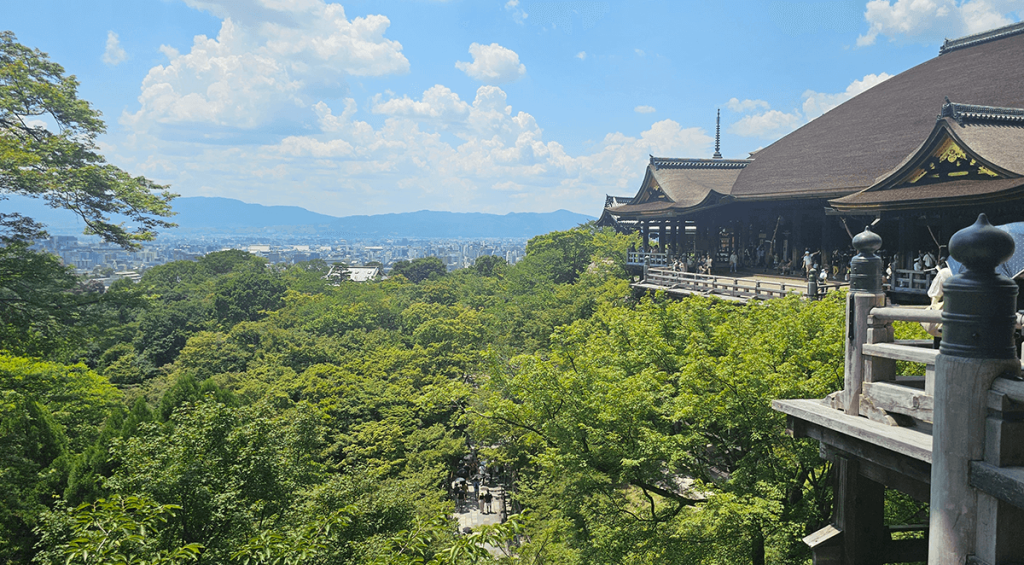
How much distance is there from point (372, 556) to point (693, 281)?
1769cm

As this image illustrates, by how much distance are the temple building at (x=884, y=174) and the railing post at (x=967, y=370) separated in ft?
48.1

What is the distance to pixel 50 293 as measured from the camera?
1577cm

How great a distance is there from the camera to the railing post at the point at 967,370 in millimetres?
3123

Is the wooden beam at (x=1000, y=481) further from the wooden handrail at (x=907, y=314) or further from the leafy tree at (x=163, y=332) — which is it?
the leafy tree at (x=163, y=332)

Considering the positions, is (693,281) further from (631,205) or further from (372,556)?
(372,556)

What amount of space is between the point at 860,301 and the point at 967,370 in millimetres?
1704

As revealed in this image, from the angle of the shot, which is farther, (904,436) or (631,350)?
(631,350)

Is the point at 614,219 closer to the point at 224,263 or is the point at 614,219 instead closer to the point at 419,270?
the point at 419,270

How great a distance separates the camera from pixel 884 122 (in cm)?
2734

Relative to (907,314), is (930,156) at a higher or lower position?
higher

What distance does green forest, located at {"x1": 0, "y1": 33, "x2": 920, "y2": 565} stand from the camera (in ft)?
33.3

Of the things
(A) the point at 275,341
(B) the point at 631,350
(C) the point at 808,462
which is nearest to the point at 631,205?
(B) the point at 631,350

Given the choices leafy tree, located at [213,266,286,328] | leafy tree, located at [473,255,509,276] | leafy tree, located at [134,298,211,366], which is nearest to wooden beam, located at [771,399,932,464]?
leafy tree, located at [134,298,211,366]

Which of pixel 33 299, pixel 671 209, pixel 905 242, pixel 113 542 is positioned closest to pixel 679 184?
pixel 671 209
